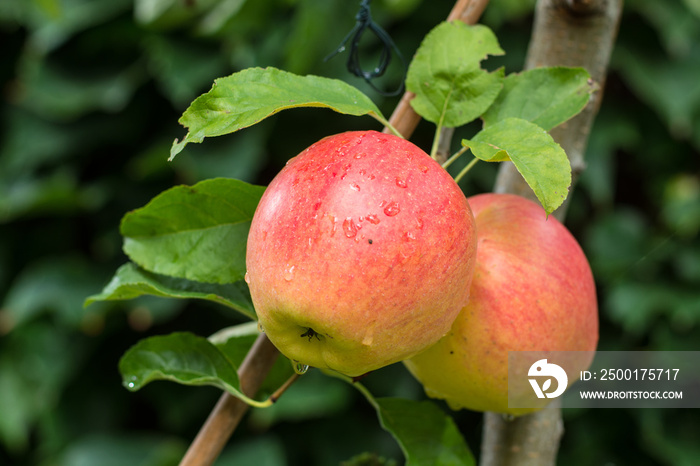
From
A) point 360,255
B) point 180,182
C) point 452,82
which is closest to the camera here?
point 360,255

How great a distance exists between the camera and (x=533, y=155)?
1.03ft

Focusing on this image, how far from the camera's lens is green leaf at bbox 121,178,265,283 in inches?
15.6

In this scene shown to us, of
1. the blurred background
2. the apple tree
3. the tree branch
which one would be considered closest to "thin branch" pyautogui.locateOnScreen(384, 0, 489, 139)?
the apple tree

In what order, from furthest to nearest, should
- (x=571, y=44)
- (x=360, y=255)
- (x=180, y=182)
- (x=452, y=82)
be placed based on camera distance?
(x=180, y=182)
(x=571, y=44)
(x=452, y=82)
(x=360, y=255)

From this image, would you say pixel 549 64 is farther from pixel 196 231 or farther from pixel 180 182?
pixel 180 182

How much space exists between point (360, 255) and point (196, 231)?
0.17m

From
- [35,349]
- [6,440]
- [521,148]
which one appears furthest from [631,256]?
[6,440]

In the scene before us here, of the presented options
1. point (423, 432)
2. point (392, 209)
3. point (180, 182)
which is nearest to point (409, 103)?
point (392, 209)

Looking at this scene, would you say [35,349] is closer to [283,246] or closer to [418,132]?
[418,132]

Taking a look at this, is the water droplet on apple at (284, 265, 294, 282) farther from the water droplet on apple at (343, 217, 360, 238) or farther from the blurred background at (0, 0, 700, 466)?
the blurred background at (0, 0, 700, 466)

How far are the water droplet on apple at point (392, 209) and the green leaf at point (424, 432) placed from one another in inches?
8.1

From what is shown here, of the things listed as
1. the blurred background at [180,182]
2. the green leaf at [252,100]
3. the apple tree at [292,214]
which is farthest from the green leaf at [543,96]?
the blurred background at [180,182]

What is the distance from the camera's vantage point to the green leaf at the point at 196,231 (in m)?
0.40

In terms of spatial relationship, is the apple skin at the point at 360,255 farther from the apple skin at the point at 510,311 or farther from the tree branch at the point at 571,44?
the tree branch at the point at 571,44
